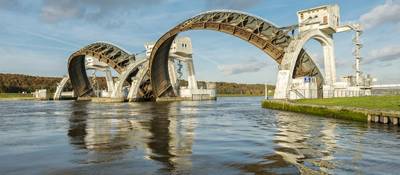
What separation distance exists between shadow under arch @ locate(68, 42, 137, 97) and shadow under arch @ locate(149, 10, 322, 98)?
17.7 metres

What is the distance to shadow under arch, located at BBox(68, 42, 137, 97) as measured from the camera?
112 meters

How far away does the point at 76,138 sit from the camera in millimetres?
21656

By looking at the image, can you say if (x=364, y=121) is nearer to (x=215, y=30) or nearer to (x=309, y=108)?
(x=309, y=108)

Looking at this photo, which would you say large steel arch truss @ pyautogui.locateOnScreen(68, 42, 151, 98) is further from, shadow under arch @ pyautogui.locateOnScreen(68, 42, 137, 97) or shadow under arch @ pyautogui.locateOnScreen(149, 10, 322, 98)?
shadow under arch @ pyautogui.locateOnScreen(149, 10, 322, 98)

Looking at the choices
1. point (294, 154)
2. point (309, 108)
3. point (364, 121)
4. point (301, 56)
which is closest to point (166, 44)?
point (301, 56)

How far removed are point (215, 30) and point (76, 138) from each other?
196 feet

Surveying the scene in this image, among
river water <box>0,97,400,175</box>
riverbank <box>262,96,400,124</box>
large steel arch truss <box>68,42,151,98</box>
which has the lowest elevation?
river water <box>0,97,400,175</box>

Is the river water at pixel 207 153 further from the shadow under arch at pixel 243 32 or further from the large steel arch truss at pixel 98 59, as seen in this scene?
the large steel arch truss at pixel 98 59

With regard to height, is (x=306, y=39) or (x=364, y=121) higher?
(x=306, y=39)

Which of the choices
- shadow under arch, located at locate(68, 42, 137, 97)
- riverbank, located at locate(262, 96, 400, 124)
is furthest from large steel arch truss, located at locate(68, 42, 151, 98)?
riverbank, located at locate(262, 96, 400, 124)

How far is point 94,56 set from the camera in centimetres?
11744

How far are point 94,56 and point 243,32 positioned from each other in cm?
6052

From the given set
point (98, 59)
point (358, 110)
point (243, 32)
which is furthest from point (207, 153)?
point (98, 59)

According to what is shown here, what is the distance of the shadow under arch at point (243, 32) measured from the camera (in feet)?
220
